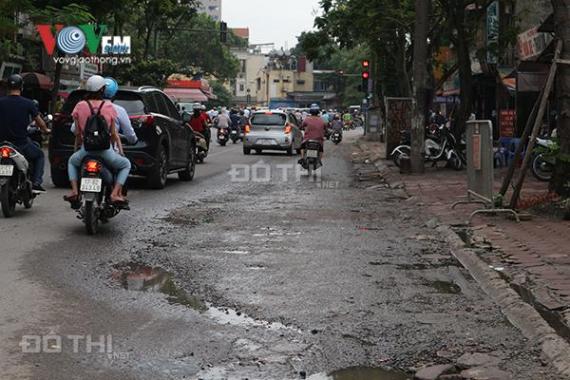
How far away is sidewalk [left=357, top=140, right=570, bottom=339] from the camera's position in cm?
631

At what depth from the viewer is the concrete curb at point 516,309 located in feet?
15.9

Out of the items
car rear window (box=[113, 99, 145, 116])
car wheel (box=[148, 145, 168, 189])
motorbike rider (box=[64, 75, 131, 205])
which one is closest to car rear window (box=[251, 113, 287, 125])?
car wheel (box=[148, 145, 168, 189])

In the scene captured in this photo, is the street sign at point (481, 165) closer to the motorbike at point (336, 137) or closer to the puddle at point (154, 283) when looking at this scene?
the puddle at point (154, 283)

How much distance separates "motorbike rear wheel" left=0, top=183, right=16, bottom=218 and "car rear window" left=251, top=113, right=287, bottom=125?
763 inches

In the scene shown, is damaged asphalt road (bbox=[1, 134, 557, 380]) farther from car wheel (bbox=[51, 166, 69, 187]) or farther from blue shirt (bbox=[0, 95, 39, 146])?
car wheel (bbox=[51, 166, 69, 187])

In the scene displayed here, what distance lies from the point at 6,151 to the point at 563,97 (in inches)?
293

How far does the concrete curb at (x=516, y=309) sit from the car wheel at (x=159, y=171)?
645cm

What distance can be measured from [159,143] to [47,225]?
4.71 m

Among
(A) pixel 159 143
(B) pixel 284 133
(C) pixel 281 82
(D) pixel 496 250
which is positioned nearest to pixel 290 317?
(D) pixel 496 250

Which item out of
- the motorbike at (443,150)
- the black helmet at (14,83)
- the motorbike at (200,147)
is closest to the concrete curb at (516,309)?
the black helmet at (14,83)

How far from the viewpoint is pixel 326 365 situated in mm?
4789

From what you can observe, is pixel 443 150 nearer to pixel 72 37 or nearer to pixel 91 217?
pixel 91 217

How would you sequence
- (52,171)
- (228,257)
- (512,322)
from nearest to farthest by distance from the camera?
(512,322) → (228,257) → (52,171)

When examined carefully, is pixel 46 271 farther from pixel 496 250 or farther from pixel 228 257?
pixel 496 250
